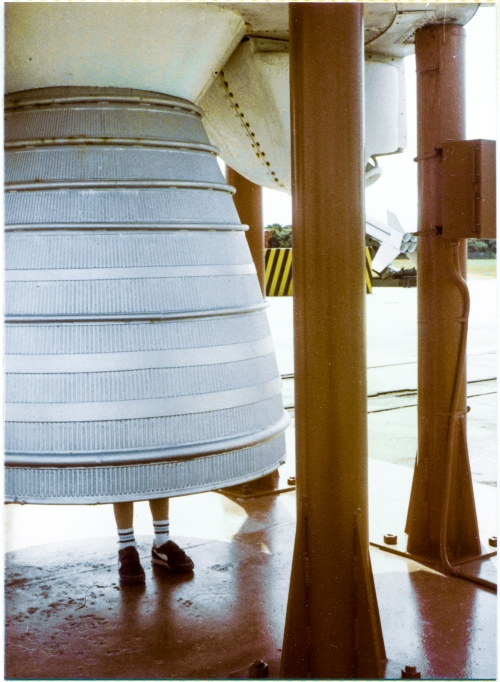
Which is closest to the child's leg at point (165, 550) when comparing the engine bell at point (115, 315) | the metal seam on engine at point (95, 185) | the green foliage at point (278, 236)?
the engine bell at point (115, 315)

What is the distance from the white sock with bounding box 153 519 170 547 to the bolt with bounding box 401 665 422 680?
1361mm

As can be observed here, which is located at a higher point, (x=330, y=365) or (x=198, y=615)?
(x=330, y=365)

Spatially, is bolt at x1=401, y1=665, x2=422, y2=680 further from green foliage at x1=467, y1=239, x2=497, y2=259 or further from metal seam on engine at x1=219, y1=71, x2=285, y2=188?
green foliage at x1=467, y1=239, x2=497, y2=259

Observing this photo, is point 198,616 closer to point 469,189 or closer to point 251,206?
point 469,189

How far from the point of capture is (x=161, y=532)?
3.73 metres

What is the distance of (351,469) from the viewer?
2666 millimetres

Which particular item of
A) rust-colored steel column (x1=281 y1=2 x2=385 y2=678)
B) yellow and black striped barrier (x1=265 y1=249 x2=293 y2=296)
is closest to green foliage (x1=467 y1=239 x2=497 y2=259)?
yellow and black striped barrier (x1=265 y1=249 x2=293 y2=296)

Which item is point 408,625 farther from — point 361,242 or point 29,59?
point 29,59

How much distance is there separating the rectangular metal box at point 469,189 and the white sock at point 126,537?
203 cm

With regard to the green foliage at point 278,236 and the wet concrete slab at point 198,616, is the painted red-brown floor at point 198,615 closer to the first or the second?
the wet concrete slab at point 198,616

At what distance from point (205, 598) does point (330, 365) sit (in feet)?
4.69

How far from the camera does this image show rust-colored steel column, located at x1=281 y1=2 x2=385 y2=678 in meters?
2.56

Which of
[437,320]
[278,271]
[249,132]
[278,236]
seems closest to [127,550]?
[437,320]

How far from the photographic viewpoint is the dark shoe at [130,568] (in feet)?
11.7
